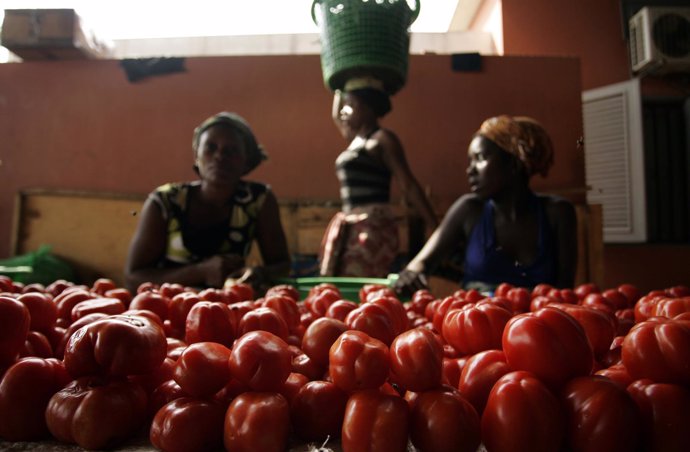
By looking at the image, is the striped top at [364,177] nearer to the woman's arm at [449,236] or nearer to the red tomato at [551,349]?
the woman's arm at [449,236]

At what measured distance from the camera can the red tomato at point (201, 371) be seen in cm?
41

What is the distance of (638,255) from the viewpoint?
3852 millimetres

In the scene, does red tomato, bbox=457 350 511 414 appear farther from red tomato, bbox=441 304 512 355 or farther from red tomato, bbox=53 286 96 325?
red tomato, bbox=53 286 96 325

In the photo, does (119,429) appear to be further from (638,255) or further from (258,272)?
(638,255)

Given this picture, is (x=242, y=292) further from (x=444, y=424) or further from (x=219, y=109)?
(x=219, y=109)

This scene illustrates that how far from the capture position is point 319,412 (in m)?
0.41

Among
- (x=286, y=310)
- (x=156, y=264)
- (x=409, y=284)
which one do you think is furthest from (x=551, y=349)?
(x=156, y=264)

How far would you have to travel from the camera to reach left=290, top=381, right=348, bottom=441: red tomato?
41 cm

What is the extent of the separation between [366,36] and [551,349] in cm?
201

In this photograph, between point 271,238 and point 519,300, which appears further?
point 271,238

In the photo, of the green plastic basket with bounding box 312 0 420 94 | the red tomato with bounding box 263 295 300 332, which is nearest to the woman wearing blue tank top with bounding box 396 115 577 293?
the green plastic basket with bounding box 312 0 420 94

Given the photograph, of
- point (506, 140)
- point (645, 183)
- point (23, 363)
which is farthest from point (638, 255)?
point (23, 363)

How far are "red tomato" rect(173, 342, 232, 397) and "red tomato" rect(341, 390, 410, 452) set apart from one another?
0.40ft

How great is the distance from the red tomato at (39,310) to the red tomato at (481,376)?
0.52m
